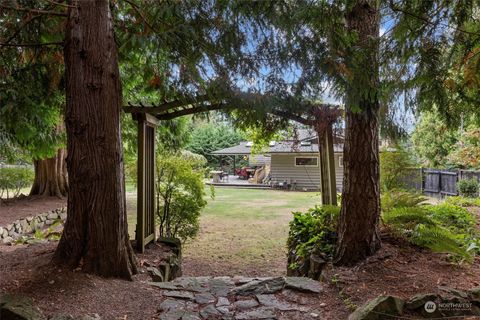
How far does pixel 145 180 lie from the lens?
17.8 ft

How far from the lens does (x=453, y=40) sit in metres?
3.50

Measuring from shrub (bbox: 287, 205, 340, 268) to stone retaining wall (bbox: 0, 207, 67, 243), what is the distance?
4.91 meters

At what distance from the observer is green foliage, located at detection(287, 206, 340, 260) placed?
15.4 feet

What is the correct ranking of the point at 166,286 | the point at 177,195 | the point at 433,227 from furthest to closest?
the point at 177,195 → the point at 433,227 → the point at 166,286

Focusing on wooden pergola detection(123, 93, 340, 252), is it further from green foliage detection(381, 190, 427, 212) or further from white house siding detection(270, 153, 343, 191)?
white house siding detection(270, 153, 343, 191)

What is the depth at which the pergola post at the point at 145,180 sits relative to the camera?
17.1 feet

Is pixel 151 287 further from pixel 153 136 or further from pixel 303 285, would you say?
pixel 153 136

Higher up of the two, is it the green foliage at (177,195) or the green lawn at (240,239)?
the green foliage at (177,195)

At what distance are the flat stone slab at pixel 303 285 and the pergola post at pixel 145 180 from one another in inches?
89.9

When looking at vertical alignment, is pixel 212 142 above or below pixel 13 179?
above

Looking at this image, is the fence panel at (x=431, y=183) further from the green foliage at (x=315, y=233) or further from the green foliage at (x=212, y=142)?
the green foliage at (x=212, y=142)

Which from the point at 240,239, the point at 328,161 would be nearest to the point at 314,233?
the point at 328,161

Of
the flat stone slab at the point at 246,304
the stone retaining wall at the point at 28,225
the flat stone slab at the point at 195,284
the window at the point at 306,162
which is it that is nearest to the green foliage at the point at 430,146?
the window at the point at 306,162

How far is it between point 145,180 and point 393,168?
18.3ft
